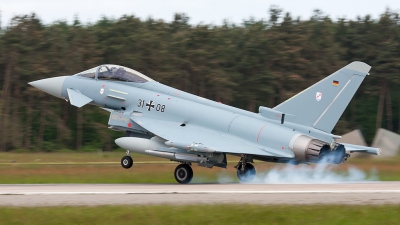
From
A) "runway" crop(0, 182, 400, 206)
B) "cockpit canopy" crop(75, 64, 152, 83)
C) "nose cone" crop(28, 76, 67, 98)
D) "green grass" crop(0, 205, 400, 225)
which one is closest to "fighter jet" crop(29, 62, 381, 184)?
"cockpit canopy" crop(75, 64, 152, 83)

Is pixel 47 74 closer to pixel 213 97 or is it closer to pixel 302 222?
pixel 213 97

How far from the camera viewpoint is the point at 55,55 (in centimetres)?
4772

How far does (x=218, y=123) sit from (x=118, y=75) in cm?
404

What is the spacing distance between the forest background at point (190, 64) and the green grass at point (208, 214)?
1393 inches

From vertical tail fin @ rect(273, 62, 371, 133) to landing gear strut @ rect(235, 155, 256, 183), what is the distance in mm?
2186

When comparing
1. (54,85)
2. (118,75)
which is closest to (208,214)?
(118,75)

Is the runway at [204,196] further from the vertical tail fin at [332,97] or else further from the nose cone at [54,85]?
the nose cone at [54,85]

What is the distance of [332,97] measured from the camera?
55.8ft

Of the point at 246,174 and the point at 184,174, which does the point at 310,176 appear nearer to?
the point at 246,174

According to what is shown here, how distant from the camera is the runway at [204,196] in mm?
12133

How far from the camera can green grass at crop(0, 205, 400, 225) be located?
33.6ft

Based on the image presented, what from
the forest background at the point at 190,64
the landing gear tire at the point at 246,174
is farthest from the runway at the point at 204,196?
the forest background at the point at 190,64

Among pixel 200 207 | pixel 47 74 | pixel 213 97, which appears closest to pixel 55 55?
pixel 47 74

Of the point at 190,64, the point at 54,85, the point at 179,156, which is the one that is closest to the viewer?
the point at 179,156
